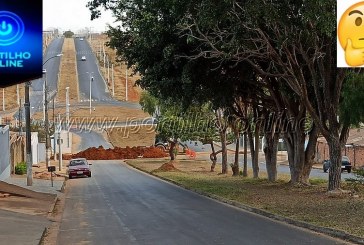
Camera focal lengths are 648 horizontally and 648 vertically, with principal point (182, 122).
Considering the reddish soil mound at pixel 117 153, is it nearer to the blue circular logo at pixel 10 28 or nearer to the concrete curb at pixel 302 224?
the concrete curb at pixel 302 224

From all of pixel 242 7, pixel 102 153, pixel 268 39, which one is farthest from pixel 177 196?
pixel 102 153

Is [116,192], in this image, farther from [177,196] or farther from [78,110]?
[78,110]

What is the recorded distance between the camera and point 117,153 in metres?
79.2

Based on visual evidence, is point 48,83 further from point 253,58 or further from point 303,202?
point 303,202

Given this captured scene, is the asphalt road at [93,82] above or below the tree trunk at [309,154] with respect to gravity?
above

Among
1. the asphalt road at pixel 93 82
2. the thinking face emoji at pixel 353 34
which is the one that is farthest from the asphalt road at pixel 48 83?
the thinking face emoji at pixel 353 34

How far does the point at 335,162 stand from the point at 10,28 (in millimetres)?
19435

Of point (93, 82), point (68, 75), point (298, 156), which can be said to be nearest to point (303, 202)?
point (298, 156)

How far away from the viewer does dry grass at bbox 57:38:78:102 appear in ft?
376

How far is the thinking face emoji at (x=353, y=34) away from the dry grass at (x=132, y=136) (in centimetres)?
7952

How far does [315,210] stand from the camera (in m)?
20.0

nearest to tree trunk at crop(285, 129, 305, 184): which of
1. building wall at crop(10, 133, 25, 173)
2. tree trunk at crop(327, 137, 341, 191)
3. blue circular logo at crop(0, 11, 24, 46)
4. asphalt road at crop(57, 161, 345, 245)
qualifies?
tree trunk at crop(327, 137, 341, 191)

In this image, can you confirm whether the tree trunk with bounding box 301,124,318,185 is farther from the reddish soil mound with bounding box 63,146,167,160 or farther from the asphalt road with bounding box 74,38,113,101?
the asphalt road with bounding box 74,38,113,101

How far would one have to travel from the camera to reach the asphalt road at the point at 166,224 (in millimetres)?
15117
